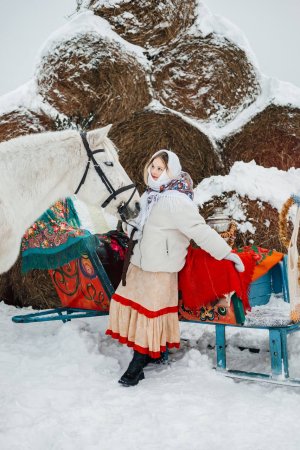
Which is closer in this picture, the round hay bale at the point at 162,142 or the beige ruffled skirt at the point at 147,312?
the beige ruffled skirt at the point at 147,312

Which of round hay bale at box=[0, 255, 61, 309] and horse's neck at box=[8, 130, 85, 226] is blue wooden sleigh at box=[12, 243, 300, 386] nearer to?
horse's neck at box=[8, 130, 85, 226]

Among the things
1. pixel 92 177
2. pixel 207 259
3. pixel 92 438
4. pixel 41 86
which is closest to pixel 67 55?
pixel 41 86

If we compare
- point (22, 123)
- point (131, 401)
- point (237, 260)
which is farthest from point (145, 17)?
point (131, 401)

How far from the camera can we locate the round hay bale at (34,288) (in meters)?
3.96

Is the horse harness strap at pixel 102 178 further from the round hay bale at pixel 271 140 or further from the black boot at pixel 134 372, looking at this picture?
the round hay bale at pixel 271 140

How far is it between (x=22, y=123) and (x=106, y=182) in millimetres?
1518

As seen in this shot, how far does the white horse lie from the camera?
2.39 metres

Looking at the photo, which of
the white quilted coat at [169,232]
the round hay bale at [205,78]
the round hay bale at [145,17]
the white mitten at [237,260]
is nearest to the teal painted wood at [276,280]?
the white mitten at [237,260]

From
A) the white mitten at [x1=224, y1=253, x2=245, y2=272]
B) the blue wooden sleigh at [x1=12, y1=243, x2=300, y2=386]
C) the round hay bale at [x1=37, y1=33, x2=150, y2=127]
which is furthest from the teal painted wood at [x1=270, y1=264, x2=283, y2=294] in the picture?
the round hay bale at [x1=37, y1=33, x2=150, y2=127]

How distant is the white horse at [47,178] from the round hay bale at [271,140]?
5.21 feet

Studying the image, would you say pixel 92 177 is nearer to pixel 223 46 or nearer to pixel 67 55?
pixel 67 55

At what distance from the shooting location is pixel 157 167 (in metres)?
2.76

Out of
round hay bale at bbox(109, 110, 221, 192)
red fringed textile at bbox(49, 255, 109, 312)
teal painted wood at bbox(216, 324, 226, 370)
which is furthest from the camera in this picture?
round hay bale at bbox(109, 110, 221, 192)

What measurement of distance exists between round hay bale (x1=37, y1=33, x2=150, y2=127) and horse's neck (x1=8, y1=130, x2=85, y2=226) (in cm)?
137
